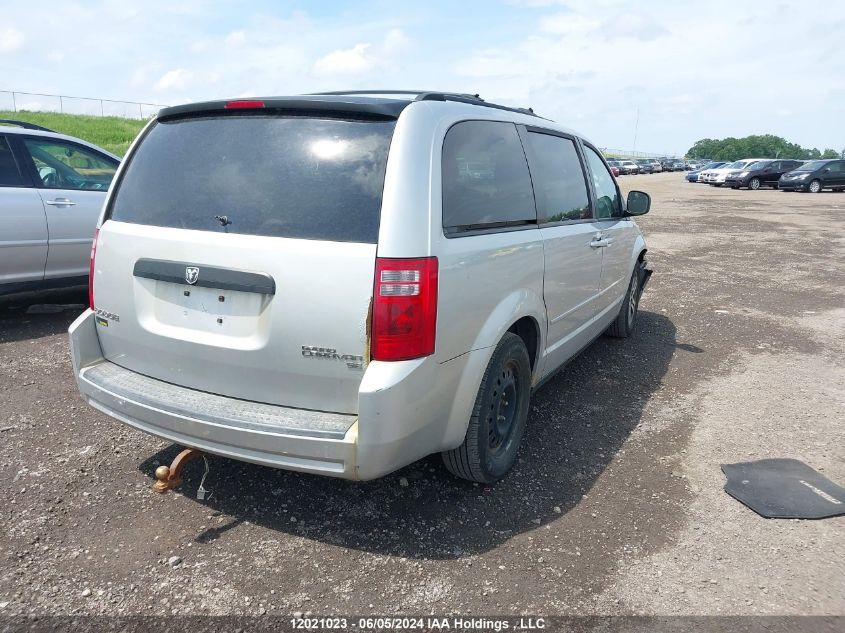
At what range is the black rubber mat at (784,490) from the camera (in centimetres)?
326

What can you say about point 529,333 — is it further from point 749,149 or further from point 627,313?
point 749,149

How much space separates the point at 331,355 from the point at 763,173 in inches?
1444

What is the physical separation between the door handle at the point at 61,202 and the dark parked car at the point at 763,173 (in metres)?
34.9

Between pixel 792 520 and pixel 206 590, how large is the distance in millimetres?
2788

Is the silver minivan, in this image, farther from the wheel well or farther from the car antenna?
the wheel well

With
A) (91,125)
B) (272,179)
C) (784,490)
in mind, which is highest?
(91,125)

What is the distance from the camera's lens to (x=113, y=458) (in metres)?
3.62

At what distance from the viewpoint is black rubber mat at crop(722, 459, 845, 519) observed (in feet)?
10.7

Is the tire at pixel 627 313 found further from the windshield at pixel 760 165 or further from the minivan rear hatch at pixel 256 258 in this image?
the windshield at pixel 760 165

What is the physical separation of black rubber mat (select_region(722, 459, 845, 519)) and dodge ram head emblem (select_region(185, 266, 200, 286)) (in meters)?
2.93

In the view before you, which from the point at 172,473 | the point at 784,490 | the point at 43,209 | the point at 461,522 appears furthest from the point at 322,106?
the point at 43,209

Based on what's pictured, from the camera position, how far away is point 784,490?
136 inches

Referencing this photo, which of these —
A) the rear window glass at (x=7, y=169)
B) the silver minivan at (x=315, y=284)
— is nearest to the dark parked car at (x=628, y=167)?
the rear window glass at (x=7, y=169)

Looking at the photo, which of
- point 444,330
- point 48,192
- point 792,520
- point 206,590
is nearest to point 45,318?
point 48,192
